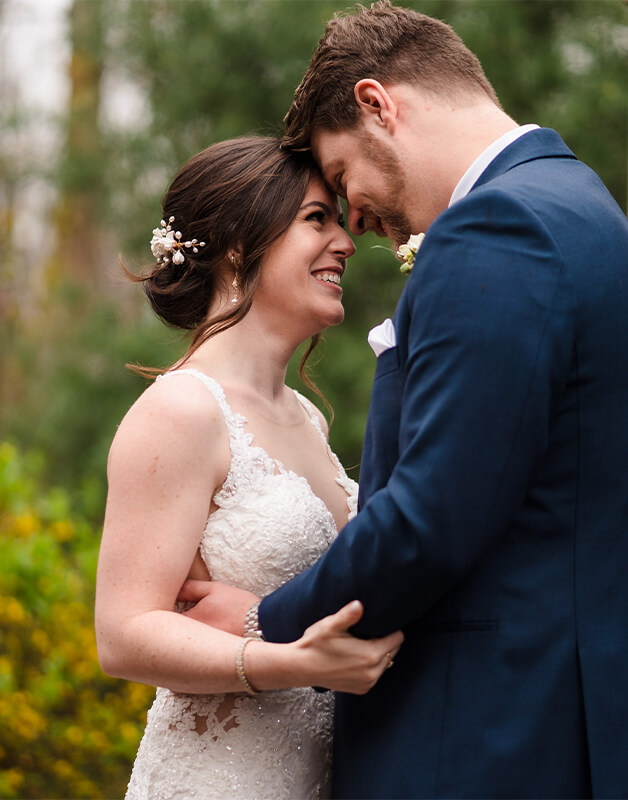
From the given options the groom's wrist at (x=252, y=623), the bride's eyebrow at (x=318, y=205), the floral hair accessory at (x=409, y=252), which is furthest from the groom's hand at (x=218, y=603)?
the bride's eyebrow at (x=318, y=205)

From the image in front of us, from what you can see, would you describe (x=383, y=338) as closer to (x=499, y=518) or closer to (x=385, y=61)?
(x=499, y=518)

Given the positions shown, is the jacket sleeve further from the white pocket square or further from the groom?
the white pocket square

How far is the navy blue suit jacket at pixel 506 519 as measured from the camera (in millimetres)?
1758

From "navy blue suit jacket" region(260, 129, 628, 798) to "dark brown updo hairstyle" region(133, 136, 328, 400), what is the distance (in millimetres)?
1007

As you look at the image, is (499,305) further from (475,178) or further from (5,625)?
(5,625)

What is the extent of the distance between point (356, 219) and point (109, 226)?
21.8ft

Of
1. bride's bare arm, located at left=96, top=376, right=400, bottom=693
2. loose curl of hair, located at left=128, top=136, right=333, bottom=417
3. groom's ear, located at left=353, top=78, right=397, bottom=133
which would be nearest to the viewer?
bride's bare arm, located at left=96, top=376, right=400, bottom=693

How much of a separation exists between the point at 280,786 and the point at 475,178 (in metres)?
1.66

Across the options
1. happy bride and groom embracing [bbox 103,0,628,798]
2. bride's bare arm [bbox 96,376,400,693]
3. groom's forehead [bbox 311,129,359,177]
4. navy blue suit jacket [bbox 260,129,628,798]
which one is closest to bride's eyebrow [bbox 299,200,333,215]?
groom's forehead [bbox 311,129,359,177]

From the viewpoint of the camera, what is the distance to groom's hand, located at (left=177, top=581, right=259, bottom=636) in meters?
2.28

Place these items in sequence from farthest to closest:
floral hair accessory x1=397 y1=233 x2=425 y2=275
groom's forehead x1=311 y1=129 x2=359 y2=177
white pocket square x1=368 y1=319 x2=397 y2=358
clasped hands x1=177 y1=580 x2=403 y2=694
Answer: groom's forehead x1=311 y1=129 x2=359 y2=177 < floral hair accessory x1=397 y1=233 x2=425 y2=275 < white pocket square x1=368 y1=319 x2=397 y2=358 < clasped hands x1=177 y1=580 x2=403 y2=694

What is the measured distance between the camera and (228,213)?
9.57ft

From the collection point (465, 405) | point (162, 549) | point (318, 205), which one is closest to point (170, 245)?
point (318, 205)

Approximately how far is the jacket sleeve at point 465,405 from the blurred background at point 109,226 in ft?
11.8
